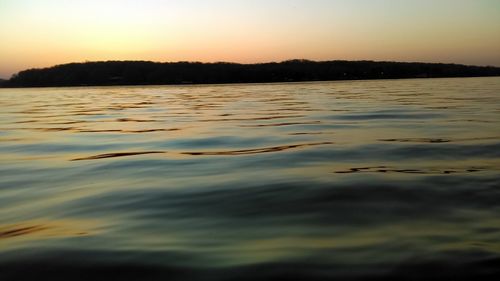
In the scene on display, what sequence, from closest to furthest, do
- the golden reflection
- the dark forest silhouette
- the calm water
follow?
the calm water < the golden reflection < the dark forest silhouette

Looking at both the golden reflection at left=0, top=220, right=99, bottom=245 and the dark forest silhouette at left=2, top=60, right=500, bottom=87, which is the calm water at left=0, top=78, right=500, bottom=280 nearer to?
the golden reflection at left=0, top=220, right=99, bottom=245

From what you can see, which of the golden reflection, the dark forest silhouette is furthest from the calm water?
the dark forest silhouette

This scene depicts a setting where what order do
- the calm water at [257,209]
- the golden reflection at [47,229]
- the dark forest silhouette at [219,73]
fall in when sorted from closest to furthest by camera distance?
the calm water at [257,209] → the golden reflection at [47,229] → the dark forest silhouette at [219,73]

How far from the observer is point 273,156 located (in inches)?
254

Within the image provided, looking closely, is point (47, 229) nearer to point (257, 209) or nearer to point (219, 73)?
point (257, 209)

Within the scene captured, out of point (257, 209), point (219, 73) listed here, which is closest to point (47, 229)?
point (257, 209)

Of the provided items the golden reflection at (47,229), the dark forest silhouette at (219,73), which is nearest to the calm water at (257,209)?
the golden reflection at (47,229)

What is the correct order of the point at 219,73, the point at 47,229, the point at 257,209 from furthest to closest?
the point at 219,73 < the point at 257,209 < the point at 47,229

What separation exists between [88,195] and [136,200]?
64cm

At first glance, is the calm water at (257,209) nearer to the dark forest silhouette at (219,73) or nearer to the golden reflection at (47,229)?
the golden reflection at (47,229)

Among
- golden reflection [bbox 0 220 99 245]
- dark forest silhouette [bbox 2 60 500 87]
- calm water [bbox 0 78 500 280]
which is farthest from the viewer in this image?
dark forest silhouette [bbox 2 60 500 87]

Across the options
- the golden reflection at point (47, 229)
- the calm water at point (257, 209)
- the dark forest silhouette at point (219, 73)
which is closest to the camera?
the calm water at point (257, 209)

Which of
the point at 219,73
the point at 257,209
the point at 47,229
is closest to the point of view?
the point at 47,229

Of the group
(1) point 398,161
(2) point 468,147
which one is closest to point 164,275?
(1) point 398,161
